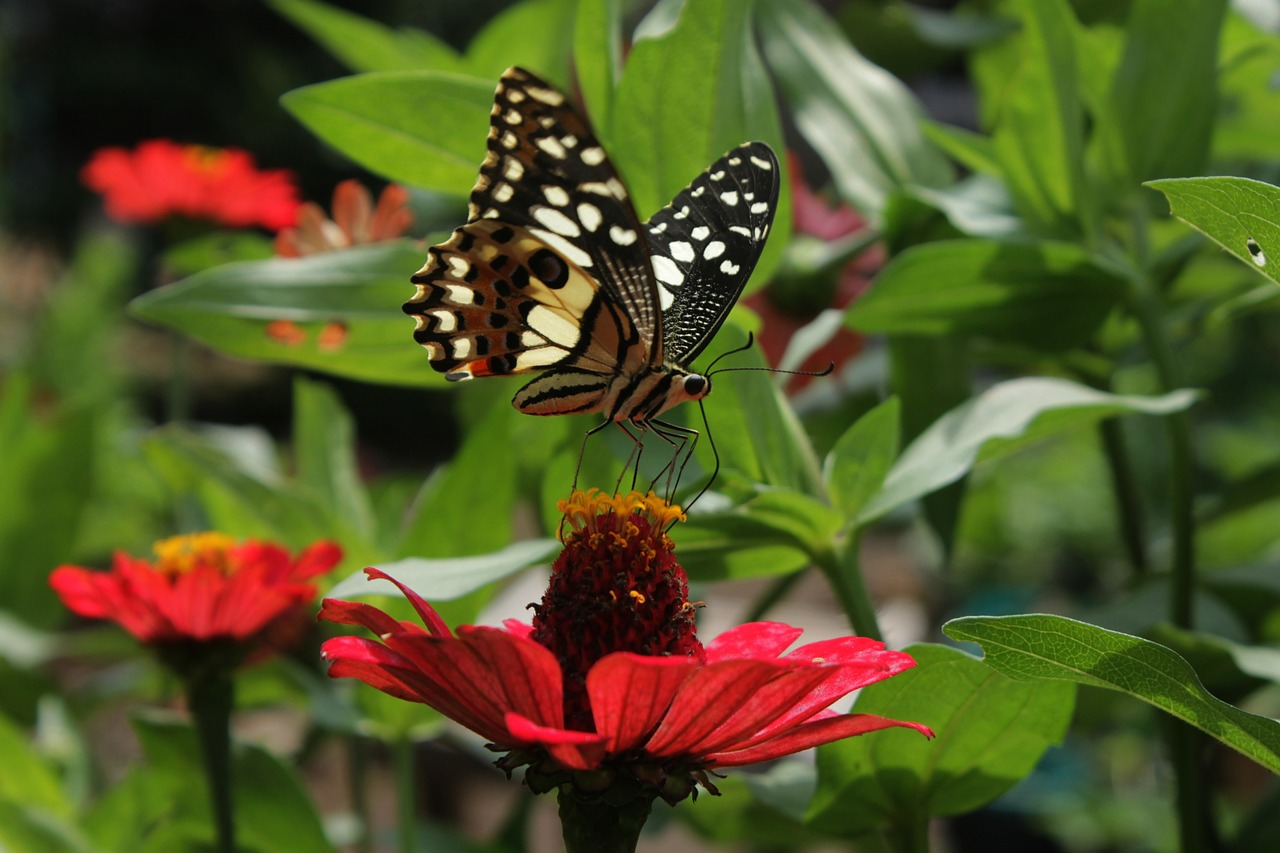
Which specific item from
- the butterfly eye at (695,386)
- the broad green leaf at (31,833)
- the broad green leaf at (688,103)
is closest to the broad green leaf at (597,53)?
the broad green leaf at (688,103)

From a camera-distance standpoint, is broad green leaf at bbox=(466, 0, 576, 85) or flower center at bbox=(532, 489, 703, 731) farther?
broad green leaf at bbox=(466, 0, 576, 85)

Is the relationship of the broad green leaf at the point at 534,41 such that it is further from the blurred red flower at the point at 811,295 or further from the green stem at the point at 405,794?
the green stem at the point at 405,794

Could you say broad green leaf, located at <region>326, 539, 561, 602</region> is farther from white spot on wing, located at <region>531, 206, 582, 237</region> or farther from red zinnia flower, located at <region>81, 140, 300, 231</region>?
red zinnia flower, located at <region>81, 140, 300, 231</region>

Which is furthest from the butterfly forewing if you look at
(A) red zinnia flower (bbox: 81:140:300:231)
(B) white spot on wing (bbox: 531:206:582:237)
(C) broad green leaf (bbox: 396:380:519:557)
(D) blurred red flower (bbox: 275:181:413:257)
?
(A) red zinnia flower (bbox: 81:140:300:231)

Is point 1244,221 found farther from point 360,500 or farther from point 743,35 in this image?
point 360,500

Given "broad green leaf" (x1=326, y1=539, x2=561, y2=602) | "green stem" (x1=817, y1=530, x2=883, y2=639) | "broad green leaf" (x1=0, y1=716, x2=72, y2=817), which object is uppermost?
"broad green leaf" (x1=326, y1=539, x2=561, y2=602)

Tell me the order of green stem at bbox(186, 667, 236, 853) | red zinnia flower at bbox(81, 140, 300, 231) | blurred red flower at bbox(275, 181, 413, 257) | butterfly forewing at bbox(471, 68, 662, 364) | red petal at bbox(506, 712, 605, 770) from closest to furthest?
red petal at bbox(506, 712, 605, 770), butterfly forewing at bbox(471, 68, 662, 364), green stem at bbox(186, 667, 236, 853), blurred red flower at bbox(275, 181, 413, 257), red zinnia flower at bbox(81, 140, 300, 231)

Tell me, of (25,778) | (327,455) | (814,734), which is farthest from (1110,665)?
(25,778)
